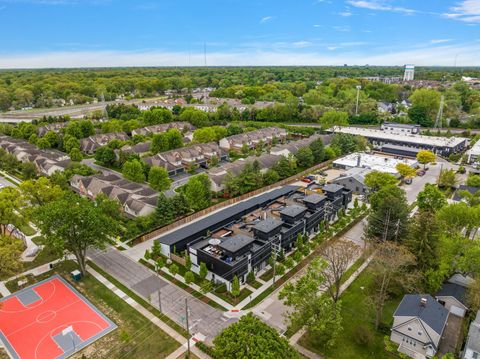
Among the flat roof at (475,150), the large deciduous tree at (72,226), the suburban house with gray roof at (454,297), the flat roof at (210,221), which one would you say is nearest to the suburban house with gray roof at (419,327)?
the suburban house with gray roof at (454,297)

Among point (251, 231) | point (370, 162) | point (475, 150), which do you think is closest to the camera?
point (251, 231)

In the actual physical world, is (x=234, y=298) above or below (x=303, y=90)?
below

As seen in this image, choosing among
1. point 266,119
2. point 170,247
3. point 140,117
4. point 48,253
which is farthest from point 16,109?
point 170,247

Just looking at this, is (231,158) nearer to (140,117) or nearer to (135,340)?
(140,117)

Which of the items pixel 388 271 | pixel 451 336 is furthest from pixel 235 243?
pixel 451 336

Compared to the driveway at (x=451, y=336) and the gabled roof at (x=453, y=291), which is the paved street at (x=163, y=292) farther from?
the gabled roof at (x=453, y=291)

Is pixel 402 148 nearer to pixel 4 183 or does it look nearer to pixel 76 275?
pixel 76 275

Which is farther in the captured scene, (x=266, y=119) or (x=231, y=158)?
(x=266, y=119)
